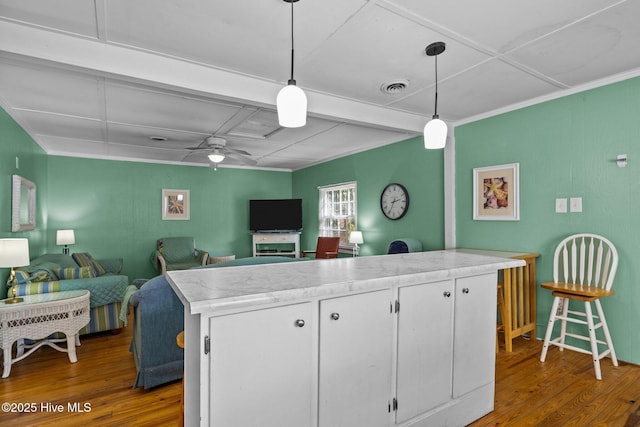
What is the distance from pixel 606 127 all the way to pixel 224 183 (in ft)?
19.3

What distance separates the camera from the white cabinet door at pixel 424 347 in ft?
5.34

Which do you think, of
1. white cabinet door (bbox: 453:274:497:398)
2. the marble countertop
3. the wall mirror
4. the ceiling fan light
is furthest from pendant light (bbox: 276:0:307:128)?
the wall mirror

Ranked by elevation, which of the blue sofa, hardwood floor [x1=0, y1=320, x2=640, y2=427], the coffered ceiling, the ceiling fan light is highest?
the coffered ceiling

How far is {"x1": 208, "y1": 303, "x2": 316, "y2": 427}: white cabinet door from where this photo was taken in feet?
3.83

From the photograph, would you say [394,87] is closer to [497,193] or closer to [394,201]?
[497,193]

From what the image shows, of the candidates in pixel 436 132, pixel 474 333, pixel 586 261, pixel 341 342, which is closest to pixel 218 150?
pixel 436 132

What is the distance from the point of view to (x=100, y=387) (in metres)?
2.41

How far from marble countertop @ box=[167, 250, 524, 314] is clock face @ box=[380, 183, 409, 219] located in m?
2.47

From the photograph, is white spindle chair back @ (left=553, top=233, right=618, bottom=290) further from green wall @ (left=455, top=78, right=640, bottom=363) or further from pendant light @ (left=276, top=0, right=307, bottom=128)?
pendant light @ (left=276, top=0, right=307, bottom=128)

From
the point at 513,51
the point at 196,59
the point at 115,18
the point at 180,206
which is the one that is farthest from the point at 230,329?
the point at 180,206

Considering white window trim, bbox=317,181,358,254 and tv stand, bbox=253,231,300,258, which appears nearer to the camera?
white window trim, bbox=317,181,358,254

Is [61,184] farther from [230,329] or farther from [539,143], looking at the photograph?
[539,143]

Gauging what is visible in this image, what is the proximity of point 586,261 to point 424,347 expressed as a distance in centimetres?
221

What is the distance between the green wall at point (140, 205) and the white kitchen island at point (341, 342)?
499 cm
